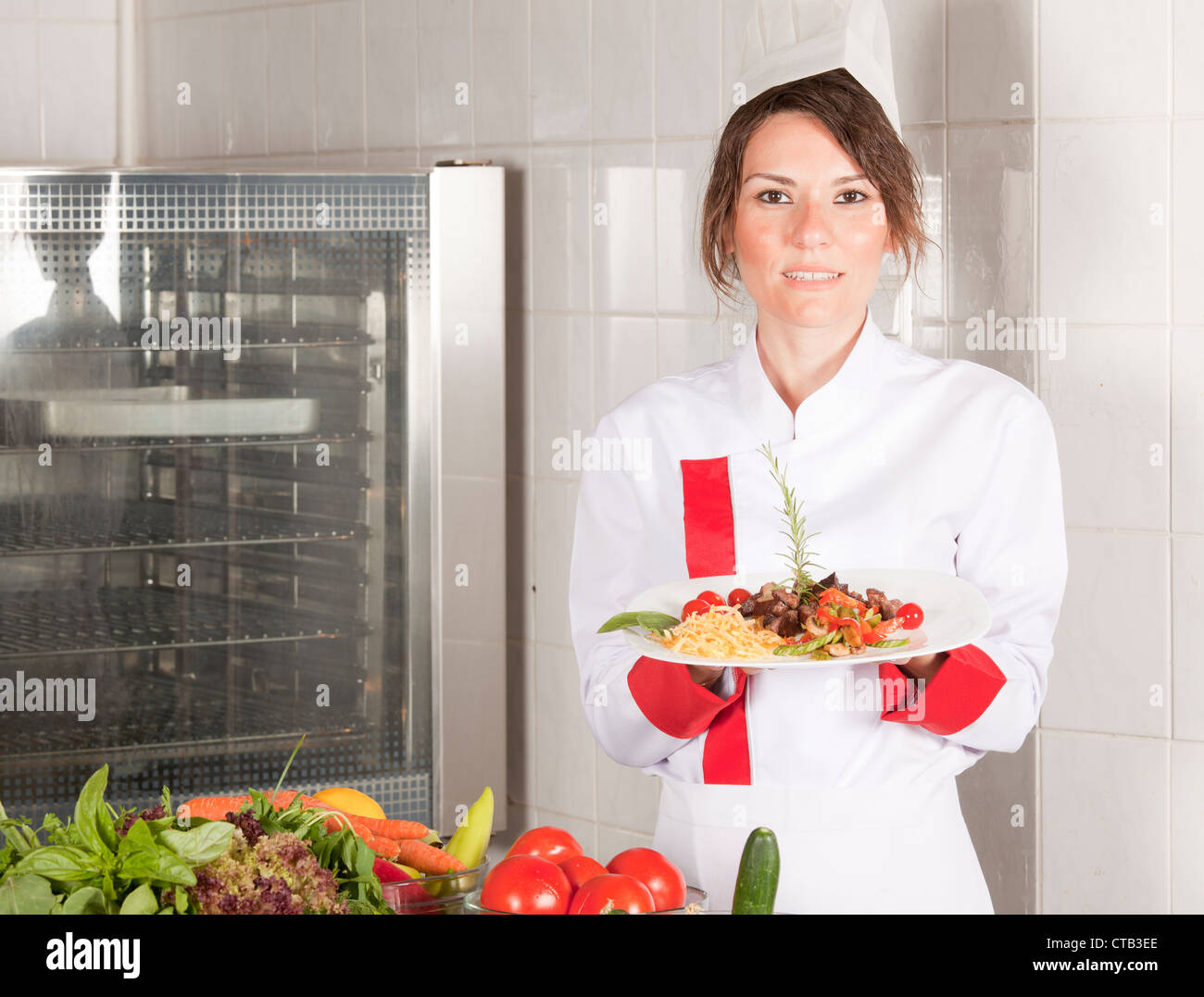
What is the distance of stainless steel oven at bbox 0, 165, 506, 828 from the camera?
79.4 inches

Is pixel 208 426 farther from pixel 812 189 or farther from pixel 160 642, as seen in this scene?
pixel 812 189

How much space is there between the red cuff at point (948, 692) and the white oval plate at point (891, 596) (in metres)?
0.07

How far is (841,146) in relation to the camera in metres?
1.50

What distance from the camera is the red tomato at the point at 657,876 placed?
1.06 m

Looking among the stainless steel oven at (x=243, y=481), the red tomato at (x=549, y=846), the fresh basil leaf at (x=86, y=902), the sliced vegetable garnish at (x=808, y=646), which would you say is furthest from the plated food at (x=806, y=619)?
the stainless steel oven at (x=243, y=481)

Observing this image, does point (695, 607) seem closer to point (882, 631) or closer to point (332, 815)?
point (882, 631)

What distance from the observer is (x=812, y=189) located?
59.1 inches

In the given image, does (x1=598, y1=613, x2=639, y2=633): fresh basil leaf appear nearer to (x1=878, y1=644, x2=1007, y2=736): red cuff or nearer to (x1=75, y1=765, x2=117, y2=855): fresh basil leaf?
(x1=878, y1=644, x2=1007, y2=736): red cuff

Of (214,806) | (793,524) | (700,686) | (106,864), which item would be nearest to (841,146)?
(793,524)

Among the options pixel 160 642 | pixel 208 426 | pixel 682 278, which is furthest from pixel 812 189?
pixel 160 642

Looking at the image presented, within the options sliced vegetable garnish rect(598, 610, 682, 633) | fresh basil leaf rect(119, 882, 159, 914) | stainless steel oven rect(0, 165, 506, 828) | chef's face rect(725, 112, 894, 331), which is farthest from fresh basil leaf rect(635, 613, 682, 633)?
stainless steel oven rect(0, 165, 506, 828)

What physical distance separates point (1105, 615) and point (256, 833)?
114 cm

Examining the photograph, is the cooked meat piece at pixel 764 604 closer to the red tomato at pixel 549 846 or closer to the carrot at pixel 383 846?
the red tomato at pixel 549 846
